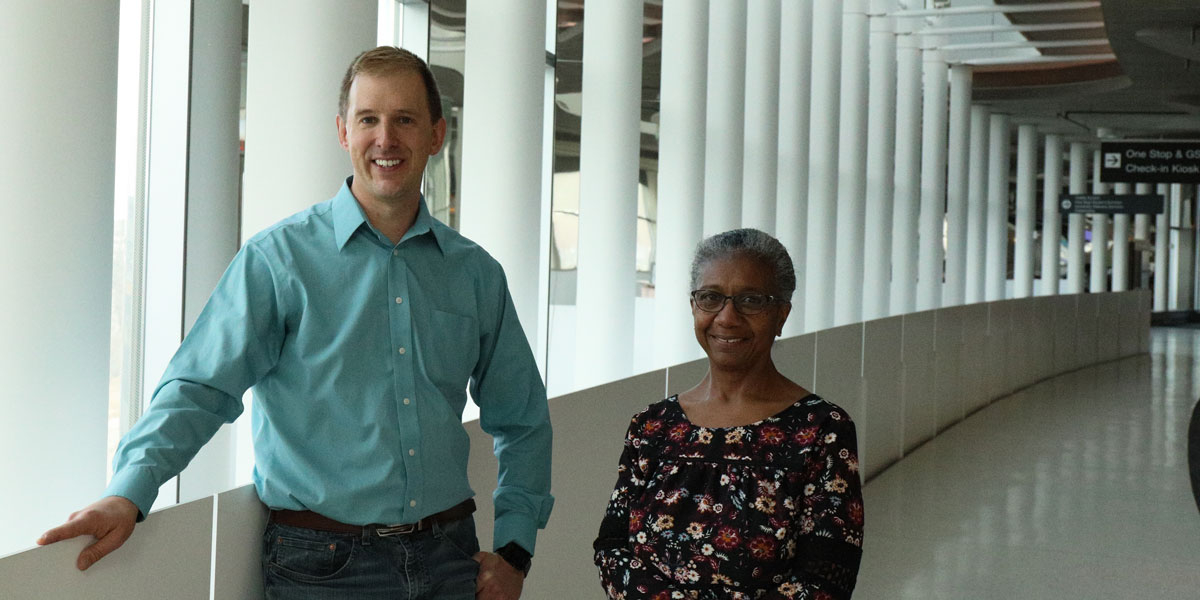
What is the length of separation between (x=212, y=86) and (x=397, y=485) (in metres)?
2.73

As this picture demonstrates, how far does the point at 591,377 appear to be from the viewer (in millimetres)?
6898

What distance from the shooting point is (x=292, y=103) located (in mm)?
3594

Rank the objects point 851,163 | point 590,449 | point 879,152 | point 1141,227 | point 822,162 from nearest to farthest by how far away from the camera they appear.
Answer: point 590,449, point 822,162, point 851,163, point 879,152, point 1141,227

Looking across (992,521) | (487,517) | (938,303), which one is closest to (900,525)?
(992,521)

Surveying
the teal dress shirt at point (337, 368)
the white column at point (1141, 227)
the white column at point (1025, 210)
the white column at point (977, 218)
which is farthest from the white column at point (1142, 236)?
the teal dress shirt at point (337, 368)

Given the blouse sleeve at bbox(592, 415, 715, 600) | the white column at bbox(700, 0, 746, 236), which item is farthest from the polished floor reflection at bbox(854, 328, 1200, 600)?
the blouse sleeve at bbox(592, 415, 715, 600)

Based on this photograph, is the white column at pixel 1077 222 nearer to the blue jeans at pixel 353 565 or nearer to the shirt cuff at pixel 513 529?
the shirt cuff at pixel 513 529

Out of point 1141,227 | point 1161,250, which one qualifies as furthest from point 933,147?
point 1141,227

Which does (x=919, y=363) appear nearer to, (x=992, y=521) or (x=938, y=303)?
(x=992, y=521)

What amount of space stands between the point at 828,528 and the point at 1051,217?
22.1 meters

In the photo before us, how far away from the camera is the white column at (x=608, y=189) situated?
671cm

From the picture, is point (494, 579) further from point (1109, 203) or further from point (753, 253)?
point (1109, 203)

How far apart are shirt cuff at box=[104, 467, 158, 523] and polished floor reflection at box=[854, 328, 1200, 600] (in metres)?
4.36

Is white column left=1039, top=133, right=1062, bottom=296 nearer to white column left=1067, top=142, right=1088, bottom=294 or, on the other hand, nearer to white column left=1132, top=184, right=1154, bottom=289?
white column left=1067, top=142, right=1088, bottom=294
